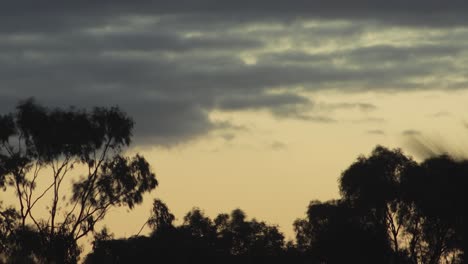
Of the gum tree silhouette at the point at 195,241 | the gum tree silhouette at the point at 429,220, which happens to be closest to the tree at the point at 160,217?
the gum tree silhouette at the point at 195,241

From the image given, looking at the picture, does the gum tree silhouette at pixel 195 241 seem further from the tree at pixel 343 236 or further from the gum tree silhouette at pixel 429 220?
the gum tree silhouette at pixel 429 220

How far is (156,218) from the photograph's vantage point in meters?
133

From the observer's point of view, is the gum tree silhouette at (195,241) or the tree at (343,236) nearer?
the gum tree silhouette at (195,241)

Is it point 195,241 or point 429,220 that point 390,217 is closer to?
point 429,220

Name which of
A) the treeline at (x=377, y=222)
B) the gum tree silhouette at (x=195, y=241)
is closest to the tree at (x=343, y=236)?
the treeline at (x=377, y=222)

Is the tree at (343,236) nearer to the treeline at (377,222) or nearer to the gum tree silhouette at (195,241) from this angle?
the treeline at (377,222)

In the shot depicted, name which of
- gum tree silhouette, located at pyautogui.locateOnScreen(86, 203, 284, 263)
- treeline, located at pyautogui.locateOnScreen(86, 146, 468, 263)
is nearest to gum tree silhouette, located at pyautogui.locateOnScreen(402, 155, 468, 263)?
treeline, located at pyautogui.locateOnScreen(86, 146, 468, 263)

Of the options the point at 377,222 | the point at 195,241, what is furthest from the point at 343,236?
the point at 195,241

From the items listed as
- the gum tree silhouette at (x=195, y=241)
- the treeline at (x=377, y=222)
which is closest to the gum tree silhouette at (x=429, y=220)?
the treeline at (x=377, y=222)

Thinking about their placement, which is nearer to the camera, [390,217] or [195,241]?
[390,217]

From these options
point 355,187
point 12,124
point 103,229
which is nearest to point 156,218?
point 103,229

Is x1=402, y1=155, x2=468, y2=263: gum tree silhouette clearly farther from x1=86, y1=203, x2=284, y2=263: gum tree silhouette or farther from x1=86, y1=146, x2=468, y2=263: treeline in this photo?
x1=86, y1=203, x2=284, y2=263: gum tree silhouette

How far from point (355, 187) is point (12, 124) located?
162ft

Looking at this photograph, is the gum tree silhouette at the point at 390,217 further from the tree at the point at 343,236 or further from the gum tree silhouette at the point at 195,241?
the gum tree silhouette at the point at 195,241
